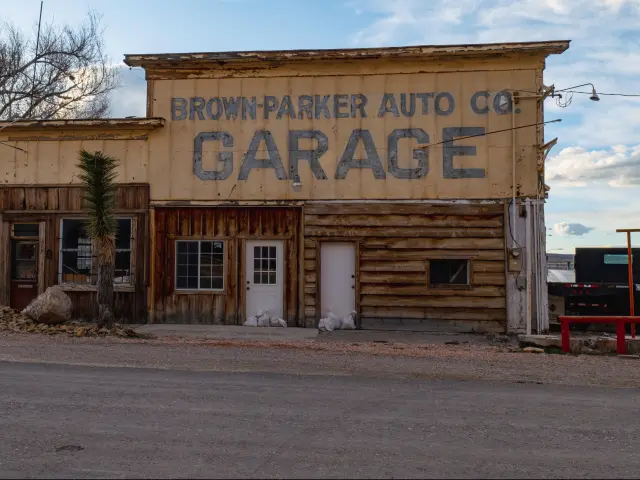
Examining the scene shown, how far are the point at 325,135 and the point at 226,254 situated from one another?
3.76 meters

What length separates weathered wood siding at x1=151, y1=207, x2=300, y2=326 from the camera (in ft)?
47.4

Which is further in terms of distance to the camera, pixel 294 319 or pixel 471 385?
pixel 294 319

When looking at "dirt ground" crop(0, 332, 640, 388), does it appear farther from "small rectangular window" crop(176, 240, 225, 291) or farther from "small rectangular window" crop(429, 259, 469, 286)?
"small rectangular window" crop(176, 240, 225, 291)

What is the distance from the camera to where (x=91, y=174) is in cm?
1270

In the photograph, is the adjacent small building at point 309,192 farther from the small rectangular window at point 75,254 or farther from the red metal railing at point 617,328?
the red metal railing at point 617,328

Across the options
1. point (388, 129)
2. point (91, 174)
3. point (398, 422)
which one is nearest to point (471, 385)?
point (398, 422)

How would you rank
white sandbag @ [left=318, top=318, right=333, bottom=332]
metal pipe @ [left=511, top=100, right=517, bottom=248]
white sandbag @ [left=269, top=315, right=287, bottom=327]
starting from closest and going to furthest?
1. metal pipe @ [left=511, top=100, right=517, bottom=248]
2. white sandbag @ [left=318, top=318, right=333, bottom=332]
3. white sandbag @ [left=269, top=315, right=287, bottom=327]

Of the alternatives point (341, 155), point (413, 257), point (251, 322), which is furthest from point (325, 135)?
point (251, 322)

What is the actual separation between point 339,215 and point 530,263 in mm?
4553

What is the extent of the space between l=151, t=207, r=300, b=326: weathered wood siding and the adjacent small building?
3cm

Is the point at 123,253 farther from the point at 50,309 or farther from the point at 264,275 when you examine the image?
the point at 264,275

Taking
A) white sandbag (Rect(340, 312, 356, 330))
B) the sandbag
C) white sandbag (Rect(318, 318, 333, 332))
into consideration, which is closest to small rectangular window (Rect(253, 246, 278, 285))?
white sandbag (Rect(318, 318, 333, 332))

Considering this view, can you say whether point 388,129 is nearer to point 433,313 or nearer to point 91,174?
point 433,313

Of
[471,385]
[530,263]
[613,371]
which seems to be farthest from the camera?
[530,263]
